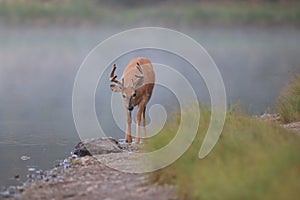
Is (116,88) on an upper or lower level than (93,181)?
upper

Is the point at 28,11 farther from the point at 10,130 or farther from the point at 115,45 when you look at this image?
the point at 10,130

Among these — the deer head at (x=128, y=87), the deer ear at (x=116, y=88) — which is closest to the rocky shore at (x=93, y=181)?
the deer head at (x=128, y=87)

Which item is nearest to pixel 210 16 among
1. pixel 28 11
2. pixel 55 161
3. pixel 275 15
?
pixel 275 15

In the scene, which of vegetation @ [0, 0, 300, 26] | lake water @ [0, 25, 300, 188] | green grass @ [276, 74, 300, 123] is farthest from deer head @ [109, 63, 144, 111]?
vegetation @ [0, 0, 300, 26]

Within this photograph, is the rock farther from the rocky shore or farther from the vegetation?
the vegetation

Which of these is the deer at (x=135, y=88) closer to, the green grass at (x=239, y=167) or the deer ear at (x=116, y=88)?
the deer ear at (x=116, y=88)

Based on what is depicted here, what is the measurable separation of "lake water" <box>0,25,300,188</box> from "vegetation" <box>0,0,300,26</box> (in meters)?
0.57

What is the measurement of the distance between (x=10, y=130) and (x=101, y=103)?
16.7ft

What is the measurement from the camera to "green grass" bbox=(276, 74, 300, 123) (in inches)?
538

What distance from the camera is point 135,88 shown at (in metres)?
12.9

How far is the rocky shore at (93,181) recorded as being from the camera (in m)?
9.18

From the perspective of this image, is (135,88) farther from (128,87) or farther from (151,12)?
(151,12)

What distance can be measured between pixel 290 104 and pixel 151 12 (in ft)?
101

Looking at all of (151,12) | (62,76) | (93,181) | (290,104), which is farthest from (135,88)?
(151,12)
